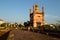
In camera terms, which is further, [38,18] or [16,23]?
[16,23]

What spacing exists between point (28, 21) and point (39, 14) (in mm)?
7245

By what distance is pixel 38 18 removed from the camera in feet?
283

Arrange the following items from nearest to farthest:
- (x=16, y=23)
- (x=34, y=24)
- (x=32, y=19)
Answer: (x=34, y=24)
(x=32, y=19)
(x=16, y=23)

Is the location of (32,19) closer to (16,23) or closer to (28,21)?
(28,21)

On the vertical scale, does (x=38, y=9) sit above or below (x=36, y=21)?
above

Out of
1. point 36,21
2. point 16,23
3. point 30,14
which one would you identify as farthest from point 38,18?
point 16,23

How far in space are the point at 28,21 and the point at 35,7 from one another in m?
9.09

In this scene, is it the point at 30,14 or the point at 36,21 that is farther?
the point at 30,14

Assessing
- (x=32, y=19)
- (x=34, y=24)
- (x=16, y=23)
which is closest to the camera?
(x=34, y=24)

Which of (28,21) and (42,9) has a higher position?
(42,9)

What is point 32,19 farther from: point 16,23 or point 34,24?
point 16,23

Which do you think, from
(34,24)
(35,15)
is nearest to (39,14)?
(35,15)

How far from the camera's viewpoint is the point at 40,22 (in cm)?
8388

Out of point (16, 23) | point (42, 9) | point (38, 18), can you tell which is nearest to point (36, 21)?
point (38, 18)
